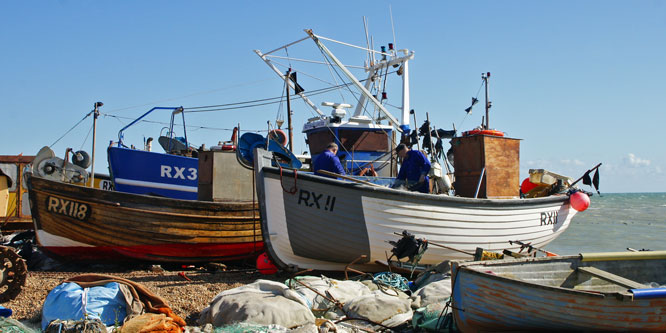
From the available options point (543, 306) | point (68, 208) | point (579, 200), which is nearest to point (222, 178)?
point (68, 208)

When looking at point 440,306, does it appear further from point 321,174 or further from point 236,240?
point 236,240

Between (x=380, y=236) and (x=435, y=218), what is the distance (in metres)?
0.92

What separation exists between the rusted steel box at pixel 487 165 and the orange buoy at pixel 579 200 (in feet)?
4.83

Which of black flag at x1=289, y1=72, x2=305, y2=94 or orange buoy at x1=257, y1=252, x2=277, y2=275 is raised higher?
black flag at x1=289, y1=72, x2=305, y2=94

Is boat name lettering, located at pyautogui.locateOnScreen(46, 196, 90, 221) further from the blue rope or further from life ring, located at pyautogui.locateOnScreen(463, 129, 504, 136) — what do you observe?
life ring, located at pyautogui.locateOnScreen(463, 129, 504, 136)

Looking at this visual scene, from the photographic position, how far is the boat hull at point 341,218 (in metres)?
7.64

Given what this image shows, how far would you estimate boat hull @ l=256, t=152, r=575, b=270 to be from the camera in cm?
764

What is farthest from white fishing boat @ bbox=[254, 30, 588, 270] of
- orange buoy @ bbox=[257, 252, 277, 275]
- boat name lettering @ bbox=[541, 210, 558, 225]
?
boat name lettering @ bbox=[541, 210, 558, 225]

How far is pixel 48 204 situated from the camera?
922 cm

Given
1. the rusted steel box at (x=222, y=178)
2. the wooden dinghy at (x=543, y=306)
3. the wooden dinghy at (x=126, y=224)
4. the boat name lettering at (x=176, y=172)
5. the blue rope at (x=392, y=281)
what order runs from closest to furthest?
the wooden dinghy at (x=543, y=306), the blue rope at (x=392, y=281), the wooden dinghy at (x=126, y=224), the rusted steel box at (x=222, y=178), the boat name lettering at (x=176, y=172)

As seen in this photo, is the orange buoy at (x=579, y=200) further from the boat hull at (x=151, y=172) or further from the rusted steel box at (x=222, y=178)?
the boat hull at (x=151, y=172)

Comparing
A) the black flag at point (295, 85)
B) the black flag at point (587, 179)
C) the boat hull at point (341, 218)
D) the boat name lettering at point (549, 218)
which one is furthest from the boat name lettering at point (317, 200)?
the black flag at point (587, 179)

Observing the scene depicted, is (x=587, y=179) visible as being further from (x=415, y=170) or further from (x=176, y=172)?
(x=176, y=172)

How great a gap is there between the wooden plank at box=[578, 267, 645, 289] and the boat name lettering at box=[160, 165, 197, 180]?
25.3ft
